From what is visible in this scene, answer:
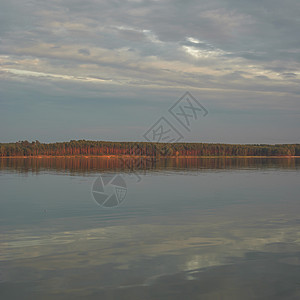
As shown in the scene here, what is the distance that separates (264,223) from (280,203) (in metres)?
9.62

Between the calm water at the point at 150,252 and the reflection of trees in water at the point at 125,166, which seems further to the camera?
the reflection of trees in water at the point at 125,166

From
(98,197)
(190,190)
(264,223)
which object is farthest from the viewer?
(190,190)

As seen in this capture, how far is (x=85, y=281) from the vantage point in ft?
38.8

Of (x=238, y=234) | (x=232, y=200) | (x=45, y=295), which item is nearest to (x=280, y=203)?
(x=232, y=200)

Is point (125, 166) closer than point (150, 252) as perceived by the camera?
No

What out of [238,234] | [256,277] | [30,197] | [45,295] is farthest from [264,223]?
[30,197]

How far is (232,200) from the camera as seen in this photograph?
104 ft

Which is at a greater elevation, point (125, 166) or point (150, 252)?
point (150, 252)

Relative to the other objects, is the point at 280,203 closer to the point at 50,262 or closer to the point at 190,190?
the point at 190,190

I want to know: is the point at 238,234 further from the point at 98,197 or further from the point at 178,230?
the point at 98,197

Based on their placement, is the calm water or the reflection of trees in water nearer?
the calm water

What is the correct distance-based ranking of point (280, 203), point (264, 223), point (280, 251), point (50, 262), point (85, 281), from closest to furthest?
point (85, 281) < point (50, 262) < point (280, 251) < point (264, 223) < point (280, 203)

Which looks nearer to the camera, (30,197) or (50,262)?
(50,262)

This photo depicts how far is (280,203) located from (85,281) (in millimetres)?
22082
